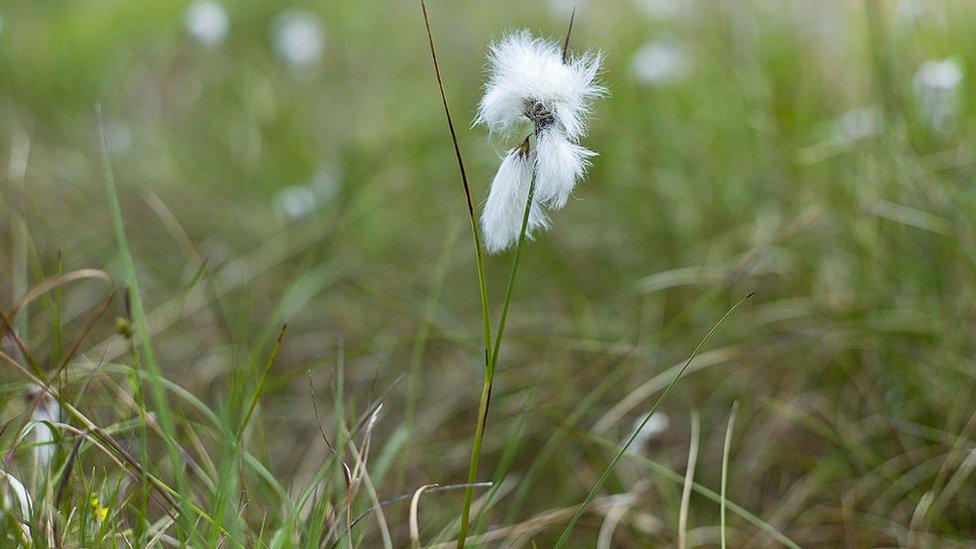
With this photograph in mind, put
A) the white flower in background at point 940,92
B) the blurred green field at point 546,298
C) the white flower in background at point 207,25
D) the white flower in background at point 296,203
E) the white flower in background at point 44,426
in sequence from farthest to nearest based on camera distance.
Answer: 1. the white flower in background at point 207,25
2. the white flower in background at point 296,203
3. the white flower in background at point 940,92
4. the blurred green field at point 546,298
5. the white flower in background at point 44,426

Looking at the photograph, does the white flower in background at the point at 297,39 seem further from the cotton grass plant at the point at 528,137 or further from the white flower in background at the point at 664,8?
the cotton grass plant at the point at 528,137

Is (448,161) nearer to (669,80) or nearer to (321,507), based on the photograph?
(669,80)

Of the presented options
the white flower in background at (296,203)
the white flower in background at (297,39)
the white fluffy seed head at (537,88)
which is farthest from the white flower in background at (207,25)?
the white fluffy seed head at (537,88)

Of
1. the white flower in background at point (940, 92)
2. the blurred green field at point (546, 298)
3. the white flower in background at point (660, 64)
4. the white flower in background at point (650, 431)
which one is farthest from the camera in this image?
the white flower in background at point (660, 64)

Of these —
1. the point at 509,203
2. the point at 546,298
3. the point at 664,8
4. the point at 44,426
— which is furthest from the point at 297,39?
the point at 509,203

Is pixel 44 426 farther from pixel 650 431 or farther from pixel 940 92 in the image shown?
pixel 940 92

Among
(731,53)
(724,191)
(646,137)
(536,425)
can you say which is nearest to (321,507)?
(536,425)
